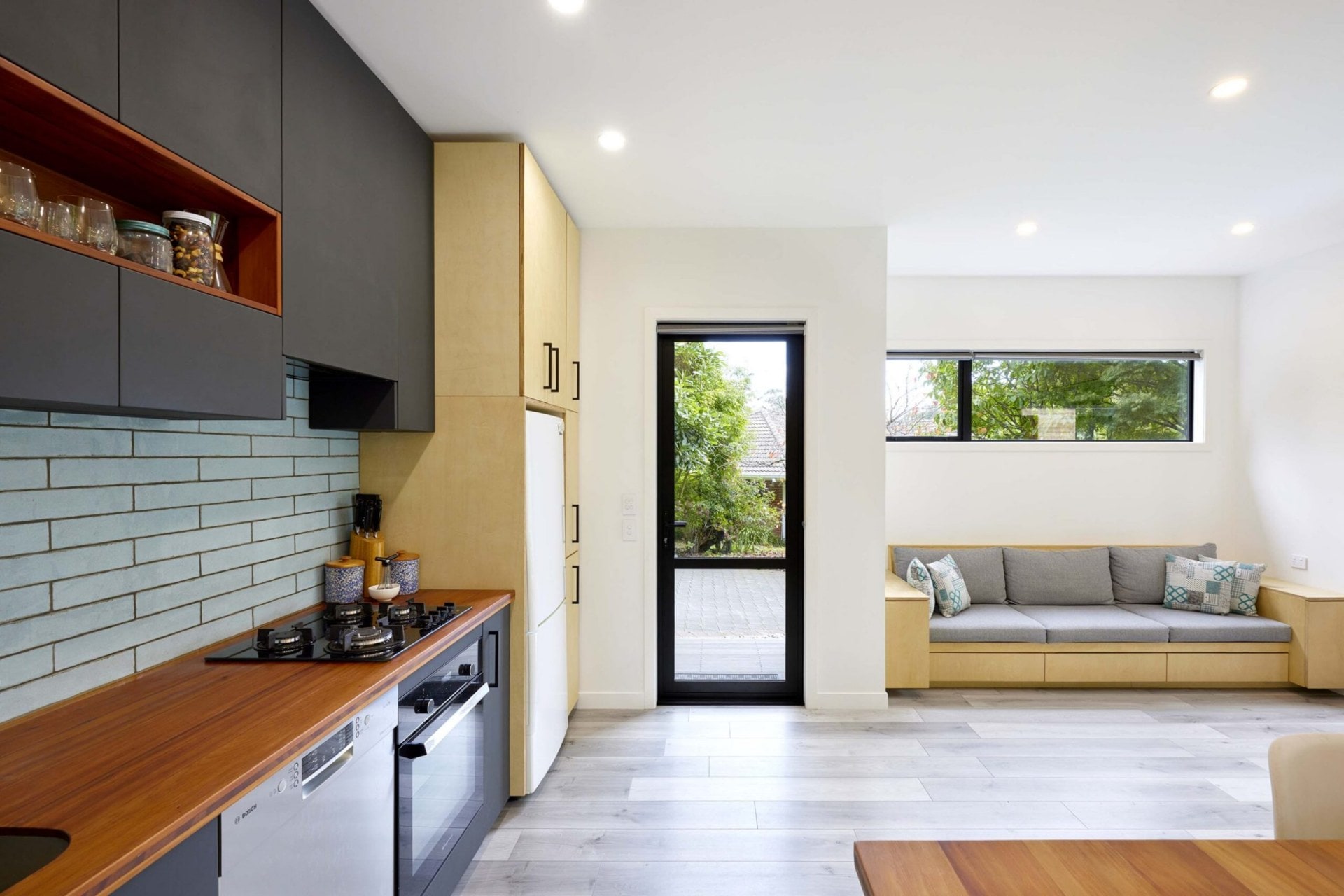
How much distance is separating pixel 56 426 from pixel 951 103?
106 inches

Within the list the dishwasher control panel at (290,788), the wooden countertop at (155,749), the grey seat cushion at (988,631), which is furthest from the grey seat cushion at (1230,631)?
the dishwasher control panel at (290,788)

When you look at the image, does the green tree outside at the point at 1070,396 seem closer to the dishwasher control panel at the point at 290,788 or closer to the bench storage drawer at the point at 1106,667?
the bench storage drawer at the point at 1106,667

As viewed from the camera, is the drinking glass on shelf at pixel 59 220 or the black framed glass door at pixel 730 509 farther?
the black framed glass door at pixel 730 509

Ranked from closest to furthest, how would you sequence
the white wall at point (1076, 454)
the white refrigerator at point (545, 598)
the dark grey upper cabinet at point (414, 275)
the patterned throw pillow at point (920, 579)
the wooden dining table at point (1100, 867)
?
the wooden dining table at point (1100, 867) < the dark grey upper cabinet at point (414, 275) < the white refrigerator at point (545, 598) < the patterned throw pillow at point (920, 579) < the white wall at point (1076, 454)

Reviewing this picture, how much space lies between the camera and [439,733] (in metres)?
1.87

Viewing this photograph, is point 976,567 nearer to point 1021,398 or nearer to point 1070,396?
point 1021,398

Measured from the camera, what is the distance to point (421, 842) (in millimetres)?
1863

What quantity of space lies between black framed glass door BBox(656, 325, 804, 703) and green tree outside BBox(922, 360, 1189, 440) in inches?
60.3

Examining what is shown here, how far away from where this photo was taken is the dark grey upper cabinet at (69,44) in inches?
38.7

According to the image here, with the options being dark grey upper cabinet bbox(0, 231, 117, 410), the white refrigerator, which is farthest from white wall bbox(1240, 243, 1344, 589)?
dark grey upper cabinet bbox(0, 231, 117, 410)

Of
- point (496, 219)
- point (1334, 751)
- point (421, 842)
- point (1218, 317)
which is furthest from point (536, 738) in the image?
point (1218, 317)

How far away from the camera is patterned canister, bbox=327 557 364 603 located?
2.38 m

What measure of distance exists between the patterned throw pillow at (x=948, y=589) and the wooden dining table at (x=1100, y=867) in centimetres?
295

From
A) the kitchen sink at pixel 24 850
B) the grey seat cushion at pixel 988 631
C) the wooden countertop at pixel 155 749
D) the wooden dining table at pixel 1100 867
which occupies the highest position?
the wooden countertop at pixel 155 749
